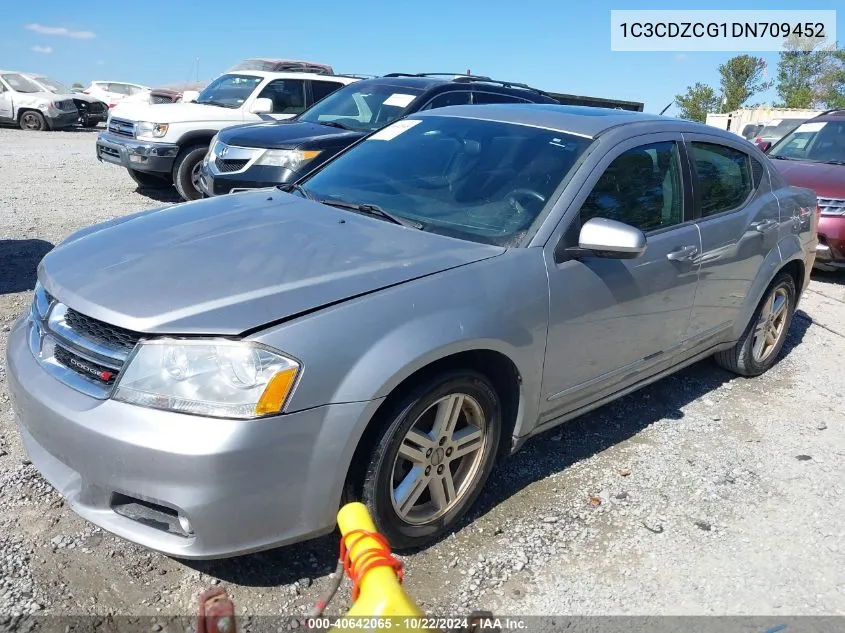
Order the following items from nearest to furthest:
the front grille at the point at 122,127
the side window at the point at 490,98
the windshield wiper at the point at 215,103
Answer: the side window at the point at 490,98 → the front grille at the point at 122,127 → the windshield wiper at the point at 215,103

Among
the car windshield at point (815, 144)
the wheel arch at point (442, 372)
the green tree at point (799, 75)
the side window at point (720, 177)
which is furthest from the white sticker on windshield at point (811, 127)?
the green tree at point (799, 75)

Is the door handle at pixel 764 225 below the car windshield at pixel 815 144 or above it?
below

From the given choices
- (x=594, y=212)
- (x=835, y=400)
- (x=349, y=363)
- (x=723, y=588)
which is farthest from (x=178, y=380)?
(x=835, y=400)

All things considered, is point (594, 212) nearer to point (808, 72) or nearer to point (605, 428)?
point (605, 428)

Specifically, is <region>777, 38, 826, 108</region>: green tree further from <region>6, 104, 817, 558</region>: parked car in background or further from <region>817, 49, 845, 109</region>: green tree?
<region>6, 104, 817, 558</region>: parked car in background

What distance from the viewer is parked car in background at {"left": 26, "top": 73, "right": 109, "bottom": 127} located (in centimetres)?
2106

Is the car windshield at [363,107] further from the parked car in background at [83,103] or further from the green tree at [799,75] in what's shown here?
the green tree at [799,75]

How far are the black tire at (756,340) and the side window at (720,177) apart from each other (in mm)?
790

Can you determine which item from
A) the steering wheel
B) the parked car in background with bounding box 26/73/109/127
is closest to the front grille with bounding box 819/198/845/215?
the steering wheel

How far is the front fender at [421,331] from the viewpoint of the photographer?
230cm

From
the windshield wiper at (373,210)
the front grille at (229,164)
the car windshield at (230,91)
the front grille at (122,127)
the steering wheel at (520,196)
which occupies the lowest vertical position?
the windshield wiper at (373,210)

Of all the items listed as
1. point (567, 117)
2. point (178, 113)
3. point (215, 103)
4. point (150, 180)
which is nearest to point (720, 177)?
point (567, 117)

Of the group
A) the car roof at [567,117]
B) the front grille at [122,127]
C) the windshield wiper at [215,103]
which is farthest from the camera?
the windshield wiper at [215,103]

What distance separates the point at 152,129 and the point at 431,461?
768 cm
